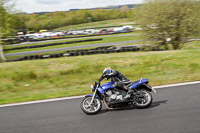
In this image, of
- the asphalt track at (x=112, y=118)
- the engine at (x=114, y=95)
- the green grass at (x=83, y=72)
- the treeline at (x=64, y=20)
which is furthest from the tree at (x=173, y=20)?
the treeline at (x=64, y=20)

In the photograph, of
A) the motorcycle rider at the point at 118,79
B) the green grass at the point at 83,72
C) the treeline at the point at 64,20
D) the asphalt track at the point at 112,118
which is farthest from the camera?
the treeline at the point at 64,20

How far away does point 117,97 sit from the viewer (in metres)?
6.41

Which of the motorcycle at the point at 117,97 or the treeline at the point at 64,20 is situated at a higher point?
the treeline at the point at 64,20

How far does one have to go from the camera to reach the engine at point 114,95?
640 cm

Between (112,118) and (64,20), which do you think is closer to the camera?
(112,118)

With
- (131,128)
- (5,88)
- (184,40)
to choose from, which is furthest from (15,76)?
(184,40)

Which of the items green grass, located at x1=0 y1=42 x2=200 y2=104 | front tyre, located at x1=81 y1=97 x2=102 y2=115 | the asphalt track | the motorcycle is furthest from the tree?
front tyre, located at x1=81 y1=97 x2=102 y2=115

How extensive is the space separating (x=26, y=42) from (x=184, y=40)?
3286 cm

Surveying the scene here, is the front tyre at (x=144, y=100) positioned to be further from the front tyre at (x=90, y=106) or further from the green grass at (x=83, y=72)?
the green grass at (x=83, y=72)

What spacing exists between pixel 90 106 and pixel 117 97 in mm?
781

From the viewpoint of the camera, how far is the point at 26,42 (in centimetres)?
4472

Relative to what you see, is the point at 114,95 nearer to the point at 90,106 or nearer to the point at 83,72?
the point at 90,106

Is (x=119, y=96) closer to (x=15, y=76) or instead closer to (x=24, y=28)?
(x=15, y=76)

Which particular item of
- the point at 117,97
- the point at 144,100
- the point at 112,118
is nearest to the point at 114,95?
the point at 117,97
